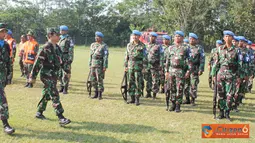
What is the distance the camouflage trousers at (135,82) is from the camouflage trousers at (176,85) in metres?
0.96

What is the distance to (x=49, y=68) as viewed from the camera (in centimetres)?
608

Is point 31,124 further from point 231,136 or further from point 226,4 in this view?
point 226,4

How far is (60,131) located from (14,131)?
875 millimetres

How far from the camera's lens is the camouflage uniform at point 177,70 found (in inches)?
309

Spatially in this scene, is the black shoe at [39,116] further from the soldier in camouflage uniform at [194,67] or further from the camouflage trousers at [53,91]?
the soldier in camouflage uniform at [194,67]

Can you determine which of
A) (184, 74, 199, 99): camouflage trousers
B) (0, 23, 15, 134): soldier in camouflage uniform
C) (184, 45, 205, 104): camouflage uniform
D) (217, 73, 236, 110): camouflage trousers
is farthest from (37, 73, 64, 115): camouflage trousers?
(184, 45, 205, 104): camouflage uniform

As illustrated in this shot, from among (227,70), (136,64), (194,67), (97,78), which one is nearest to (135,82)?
(136,64)

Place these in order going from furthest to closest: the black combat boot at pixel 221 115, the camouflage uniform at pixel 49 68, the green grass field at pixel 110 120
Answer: the black combat boot at pixel 221 115 < the camouflage uniform at pixel 49 68 < the green grass field at pixel 110 120

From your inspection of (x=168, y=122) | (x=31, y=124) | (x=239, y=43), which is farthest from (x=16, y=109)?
(x=239, y=43)

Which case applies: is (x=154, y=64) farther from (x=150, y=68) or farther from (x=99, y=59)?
(x=99, y=59)

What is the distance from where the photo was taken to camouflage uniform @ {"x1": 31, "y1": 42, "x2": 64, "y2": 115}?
6000 millimetres

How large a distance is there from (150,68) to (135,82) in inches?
64.0

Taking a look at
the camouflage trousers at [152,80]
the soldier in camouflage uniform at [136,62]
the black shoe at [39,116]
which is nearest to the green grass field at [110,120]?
the black shoe at [39,116]

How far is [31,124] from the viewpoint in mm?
6219
